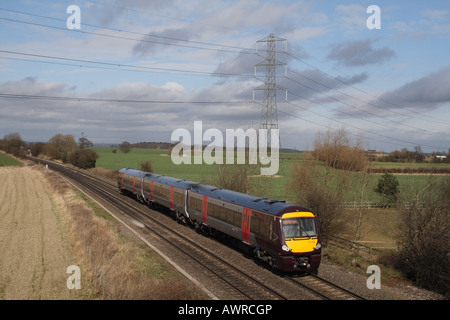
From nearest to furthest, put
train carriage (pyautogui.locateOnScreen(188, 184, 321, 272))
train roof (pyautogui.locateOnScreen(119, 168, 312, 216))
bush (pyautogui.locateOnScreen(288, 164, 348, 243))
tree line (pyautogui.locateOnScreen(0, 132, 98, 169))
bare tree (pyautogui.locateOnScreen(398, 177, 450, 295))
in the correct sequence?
train carriage (pyautogui.locateOnScreen(188, 184, 321, 272)), bare tree (pyautogui.locateOnScreen(398, 177, 450, 295)), train roof (pyautogui.locateOnScreen(119, 168, 312, 216)), bush (pyautogui.locateOnScreen(288, 164, 348, 243)), tree line (pyautogui.locateOnScreen(0, 132, 98, 169))

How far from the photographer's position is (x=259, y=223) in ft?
53.3

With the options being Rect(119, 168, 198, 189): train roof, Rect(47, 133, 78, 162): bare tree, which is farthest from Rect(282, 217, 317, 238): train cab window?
Rect(47, 133, 78, 162): bare tree

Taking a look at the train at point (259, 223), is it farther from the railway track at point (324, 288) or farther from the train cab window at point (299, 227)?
the railway track at point (324, 288)

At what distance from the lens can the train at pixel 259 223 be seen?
14656 mm

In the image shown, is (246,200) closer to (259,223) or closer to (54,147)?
(259,223)

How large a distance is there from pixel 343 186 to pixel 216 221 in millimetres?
11419

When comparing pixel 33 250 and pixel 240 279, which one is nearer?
pixel 240 279

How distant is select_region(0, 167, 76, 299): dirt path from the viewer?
42.8 feet

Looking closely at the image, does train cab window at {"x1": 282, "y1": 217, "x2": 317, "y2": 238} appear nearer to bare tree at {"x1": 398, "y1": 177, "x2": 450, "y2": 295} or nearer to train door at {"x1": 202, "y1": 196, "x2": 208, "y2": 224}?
bare tree at {"x1": 398, "y1": 177, "x2": 450, "y2": 295}

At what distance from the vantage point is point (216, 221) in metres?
20.5

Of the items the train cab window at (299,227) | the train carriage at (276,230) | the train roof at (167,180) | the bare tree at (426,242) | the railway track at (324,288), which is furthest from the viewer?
the train roof at (167,180)

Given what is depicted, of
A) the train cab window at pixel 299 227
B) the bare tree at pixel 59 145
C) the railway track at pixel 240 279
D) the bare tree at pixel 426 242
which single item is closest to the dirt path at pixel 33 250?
the railway track at pixel 240 279

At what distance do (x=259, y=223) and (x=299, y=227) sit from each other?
6.14ft

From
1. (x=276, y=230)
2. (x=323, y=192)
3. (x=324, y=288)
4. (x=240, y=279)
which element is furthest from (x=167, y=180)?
(x=324, y=288)
